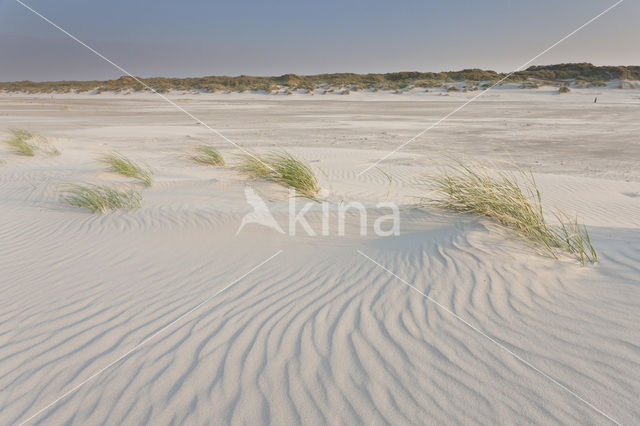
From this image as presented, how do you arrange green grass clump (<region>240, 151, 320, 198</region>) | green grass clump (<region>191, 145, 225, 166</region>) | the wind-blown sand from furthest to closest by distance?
1. green grass clump (<region>191, 145, 225, 166</region>)
2. green grass clump (<region>240, 151, 320, 198</region>)
3. the wind-blown sand

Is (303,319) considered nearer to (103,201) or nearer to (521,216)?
(521,216)

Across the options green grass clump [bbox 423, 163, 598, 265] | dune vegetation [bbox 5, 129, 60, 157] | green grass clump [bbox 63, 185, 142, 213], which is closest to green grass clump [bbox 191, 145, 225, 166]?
green grass clump [bbox 63, 185, 142, 213]

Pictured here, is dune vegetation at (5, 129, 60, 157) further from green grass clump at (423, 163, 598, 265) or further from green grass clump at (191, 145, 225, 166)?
green grass clump at (423, 163, 598, 265)

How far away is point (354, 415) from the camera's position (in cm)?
187

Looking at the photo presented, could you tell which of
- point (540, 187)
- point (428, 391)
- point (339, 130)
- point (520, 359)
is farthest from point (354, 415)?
point (339, 130)

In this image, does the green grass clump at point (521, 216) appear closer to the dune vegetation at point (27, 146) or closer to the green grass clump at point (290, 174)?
the green grass clump at point (290, 174)

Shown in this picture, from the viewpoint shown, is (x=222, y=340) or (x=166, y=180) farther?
(x=166, y=180)

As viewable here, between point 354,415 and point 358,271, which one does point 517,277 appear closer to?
point 358,271

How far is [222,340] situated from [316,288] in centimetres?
97

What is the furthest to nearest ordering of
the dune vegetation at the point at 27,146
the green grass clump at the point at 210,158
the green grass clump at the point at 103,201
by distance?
the dune vegetation at the point at 27,146
the green grass clump at the point at 210,158
the green grass clump at the point at 103,201

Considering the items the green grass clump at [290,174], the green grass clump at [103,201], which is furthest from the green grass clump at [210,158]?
the green grass clump at [103,201]

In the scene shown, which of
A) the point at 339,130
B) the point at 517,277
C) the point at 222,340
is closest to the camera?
the point at 222,340

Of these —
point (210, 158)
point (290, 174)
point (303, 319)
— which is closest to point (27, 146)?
point (210, 158)

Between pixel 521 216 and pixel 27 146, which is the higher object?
pixel 521 216
